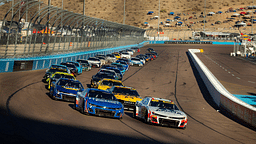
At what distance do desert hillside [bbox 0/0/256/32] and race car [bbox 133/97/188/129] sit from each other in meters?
126

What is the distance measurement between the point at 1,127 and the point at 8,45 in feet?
69.5

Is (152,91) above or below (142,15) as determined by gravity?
below

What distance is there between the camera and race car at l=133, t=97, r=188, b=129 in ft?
41.7

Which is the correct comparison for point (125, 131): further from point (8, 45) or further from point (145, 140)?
point (8, 45)

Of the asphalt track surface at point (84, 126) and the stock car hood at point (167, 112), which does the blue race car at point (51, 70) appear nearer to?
the asphalt track surface at point (84, 126)

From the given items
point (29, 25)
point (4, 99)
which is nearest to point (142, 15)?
point (29, 25)

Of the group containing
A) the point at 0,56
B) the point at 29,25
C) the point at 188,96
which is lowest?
the point at 188,96

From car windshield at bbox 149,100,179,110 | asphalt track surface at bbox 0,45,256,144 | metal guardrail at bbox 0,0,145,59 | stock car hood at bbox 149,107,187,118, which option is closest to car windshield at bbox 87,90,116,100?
asphalt track surface at bbox 0,45,256,144

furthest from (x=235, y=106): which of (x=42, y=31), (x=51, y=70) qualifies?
(x=42, y=31)

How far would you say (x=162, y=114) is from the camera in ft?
42.1

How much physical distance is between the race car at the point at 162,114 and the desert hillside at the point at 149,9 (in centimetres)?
12585

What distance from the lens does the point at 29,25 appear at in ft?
105

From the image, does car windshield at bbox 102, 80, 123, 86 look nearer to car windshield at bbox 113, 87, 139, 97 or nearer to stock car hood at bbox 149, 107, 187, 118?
car windshield at bbox 113, 87, 139, 97

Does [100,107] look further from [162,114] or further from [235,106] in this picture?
[235,106]
